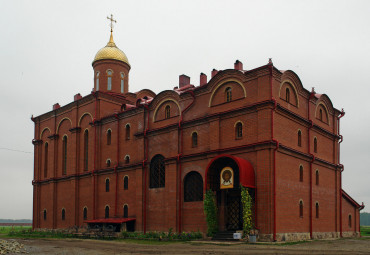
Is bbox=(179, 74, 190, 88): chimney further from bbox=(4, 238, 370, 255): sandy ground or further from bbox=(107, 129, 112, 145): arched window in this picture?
bbox=(4, 238, 370, 255): sandy ground

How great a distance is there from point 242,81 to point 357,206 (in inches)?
656

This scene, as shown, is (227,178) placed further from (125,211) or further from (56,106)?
(56,106)

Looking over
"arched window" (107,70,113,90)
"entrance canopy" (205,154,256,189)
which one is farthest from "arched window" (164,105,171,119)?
"arched window" (107,70,113,90)

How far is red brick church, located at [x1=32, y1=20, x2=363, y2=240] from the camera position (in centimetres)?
2666

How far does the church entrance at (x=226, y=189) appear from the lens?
2653cm

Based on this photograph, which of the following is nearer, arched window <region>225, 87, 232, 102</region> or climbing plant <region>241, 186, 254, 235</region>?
climbing plant <region>241, 186, 254, 235</region>

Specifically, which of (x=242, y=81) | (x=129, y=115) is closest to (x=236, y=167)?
(x=242, y=81)

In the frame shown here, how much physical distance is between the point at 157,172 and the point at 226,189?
724 centimetres

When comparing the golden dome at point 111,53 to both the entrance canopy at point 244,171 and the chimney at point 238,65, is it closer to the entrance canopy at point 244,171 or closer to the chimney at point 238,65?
the chimney at point 238,65

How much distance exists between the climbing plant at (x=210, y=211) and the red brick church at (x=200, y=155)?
1.69ft

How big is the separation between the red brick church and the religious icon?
0.07m

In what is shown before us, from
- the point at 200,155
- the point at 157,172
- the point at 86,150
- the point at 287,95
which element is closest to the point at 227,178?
the point at 200,155

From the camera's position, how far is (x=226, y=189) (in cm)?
2775

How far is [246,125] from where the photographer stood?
27.6m
